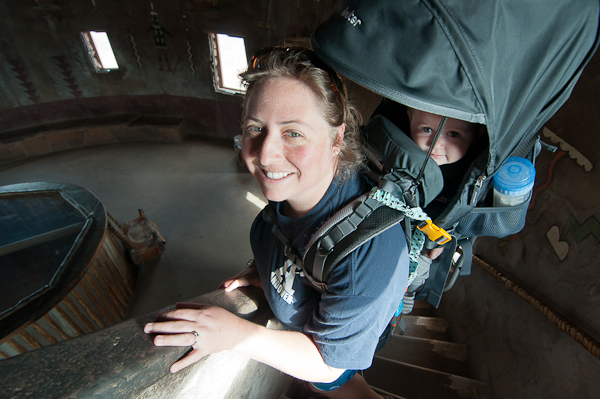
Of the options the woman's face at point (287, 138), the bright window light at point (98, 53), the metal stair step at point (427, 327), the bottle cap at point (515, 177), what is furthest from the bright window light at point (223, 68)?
the bottle cap at point (515, 177)

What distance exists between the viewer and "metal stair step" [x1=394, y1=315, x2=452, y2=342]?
3102mm

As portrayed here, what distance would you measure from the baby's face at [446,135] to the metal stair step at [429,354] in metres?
2.23

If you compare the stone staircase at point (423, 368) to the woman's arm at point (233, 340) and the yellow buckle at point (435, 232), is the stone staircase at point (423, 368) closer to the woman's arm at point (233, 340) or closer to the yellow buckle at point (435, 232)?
the woman's arm at point (233, 340)

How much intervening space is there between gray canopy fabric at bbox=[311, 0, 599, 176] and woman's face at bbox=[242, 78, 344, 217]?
0.19 metres

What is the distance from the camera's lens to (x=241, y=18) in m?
6.29

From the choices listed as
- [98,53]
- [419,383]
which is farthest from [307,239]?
[98,53]

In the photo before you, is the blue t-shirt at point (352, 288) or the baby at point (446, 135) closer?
the blue t-shirt at point (352, 288)

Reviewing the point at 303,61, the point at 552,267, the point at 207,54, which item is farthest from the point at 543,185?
the point at 207,54

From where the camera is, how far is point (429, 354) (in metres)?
2.83

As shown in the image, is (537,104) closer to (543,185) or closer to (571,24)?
(571,24)

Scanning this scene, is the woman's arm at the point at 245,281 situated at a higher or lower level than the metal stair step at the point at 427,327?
higher

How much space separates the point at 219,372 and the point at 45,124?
33.5 feet

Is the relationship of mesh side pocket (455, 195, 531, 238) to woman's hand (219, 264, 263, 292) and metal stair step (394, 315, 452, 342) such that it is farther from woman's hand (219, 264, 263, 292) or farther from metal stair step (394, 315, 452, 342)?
metal stair step (394, 315, 452, 342)

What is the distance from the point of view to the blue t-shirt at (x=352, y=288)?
0.95 m
